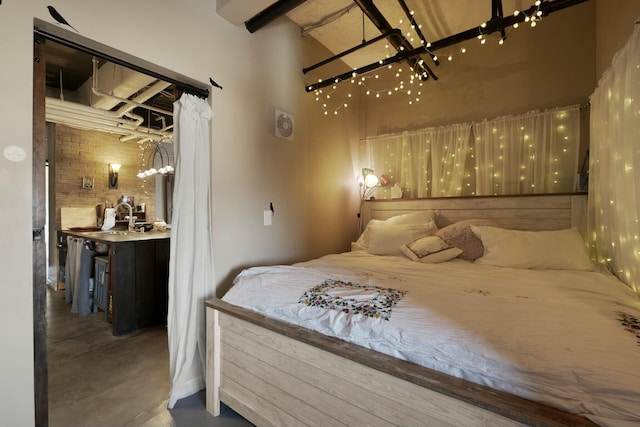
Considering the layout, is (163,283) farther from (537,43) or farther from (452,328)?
(537,43)

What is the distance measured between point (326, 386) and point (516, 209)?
245 centimetres

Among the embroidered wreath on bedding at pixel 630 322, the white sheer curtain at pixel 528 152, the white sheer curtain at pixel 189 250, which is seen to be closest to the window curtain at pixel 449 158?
the white sheer curtain at pixel 528 152

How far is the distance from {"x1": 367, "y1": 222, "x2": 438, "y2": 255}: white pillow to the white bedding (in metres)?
0.78

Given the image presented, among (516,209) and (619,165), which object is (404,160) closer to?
(516,209)

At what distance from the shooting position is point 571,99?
254 centimetres

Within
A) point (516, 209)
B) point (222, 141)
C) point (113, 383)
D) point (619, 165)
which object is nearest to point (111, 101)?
point (222, 141)

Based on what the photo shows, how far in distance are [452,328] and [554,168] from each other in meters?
2.52

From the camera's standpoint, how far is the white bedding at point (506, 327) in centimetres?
73

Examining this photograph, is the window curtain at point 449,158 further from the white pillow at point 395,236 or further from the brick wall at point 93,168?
the brick wall at point 93,168

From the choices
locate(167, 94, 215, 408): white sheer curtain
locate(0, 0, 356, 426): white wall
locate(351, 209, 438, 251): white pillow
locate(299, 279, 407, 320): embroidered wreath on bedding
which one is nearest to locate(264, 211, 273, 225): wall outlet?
locate(0, 0, 356, 426): white wall

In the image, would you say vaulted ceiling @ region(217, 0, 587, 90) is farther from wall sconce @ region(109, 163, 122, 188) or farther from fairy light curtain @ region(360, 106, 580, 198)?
wall sconce @ region(109, 163, 122, 188)

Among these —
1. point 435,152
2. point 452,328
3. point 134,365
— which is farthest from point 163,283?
point 435,152

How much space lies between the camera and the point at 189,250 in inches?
70.7

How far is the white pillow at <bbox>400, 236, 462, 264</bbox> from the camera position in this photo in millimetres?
2297
